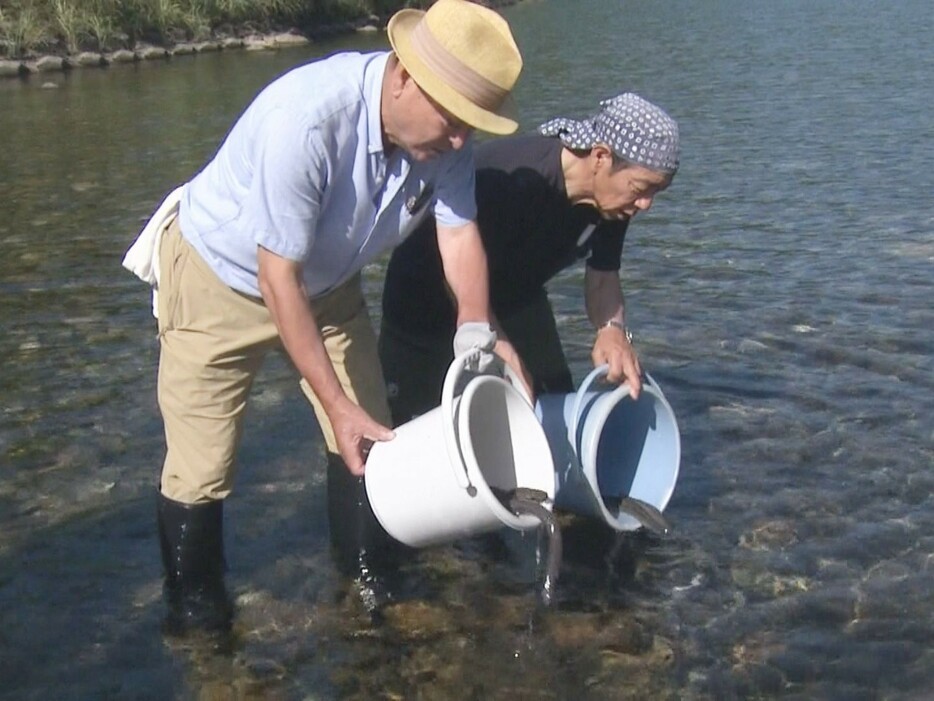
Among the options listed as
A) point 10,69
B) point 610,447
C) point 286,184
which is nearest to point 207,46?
point 10,69

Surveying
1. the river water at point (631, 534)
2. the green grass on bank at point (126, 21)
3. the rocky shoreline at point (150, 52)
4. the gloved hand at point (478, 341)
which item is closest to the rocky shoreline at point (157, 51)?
the rocky shoreline at point (150, 52)

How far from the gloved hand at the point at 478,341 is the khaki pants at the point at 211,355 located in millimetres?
479

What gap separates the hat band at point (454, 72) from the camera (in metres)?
3.53

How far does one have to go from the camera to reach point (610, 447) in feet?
17.9

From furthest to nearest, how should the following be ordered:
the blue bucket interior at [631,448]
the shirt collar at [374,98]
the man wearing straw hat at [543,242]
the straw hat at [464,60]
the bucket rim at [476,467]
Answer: the blue bucket interior at [631,448]
the man wearing straw hat at [543,242]
the bucket rim at [476,467]
the shirt collar at [374,98]
the straw hat at [464,60]

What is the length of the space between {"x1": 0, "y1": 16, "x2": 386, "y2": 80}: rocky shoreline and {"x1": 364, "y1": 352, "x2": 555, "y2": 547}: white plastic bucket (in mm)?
23695

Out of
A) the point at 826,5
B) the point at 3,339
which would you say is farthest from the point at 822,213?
the point at 826,5

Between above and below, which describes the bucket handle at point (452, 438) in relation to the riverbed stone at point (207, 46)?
above

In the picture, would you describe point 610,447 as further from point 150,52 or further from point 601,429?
point 150,52

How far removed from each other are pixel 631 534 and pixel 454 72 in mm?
2580

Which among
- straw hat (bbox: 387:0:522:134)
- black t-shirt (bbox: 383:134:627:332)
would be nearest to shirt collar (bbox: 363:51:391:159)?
straw hat (bbox: 387:0:522:134)

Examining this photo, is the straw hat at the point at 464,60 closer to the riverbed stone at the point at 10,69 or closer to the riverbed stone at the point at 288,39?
the riverbed stone at the point at 10,69

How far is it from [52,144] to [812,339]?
467 inches

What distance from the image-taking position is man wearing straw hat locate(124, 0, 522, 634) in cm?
364
